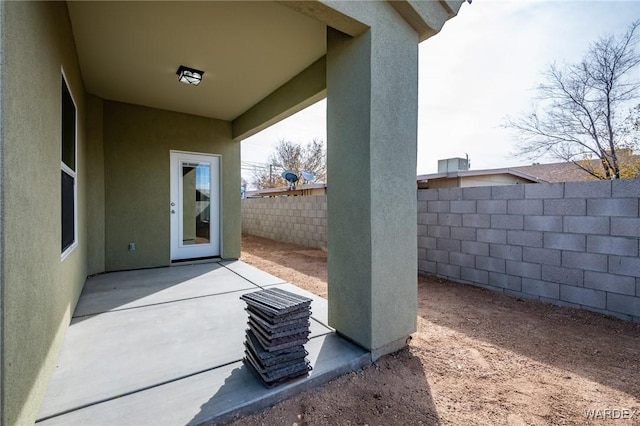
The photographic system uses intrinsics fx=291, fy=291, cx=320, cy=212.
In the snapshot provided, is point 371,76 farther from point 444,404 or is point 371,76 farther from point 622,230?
point 622,230

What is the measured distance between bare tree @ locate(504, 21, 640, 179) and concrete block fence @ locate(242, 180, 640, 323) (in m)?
7.64

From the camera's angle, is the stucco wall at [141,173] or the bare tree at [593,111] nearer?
the stucco wall at [141,173]

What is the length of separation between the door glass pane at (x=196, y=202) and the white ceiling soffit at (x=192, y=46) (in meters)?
1.40

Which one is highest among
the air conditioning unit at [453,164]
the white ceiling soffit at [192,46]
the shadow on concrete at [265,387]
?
the white ceiling soffit at [192,46]

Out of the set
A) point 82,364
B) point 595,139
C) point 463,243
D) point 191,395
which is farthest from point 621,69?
point 82,364

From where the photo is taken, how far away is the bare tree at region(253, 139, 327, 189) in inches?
810

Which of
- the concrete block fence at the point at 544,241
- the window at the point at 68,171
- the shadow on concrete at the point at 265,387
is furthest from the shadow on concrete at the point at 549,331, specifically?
the window at the point at 68,171

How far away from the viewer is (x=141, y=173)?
4.86m

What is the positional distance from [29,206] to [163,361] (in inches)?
50.0

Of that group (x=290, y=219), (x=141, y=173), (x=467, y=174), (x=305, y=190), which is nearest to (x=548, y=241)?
(x=467, y=174)

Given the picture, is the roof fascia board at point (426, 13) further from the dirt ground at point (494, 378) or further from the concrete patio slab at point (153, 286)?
the concrete patio slab at point (153, 286)

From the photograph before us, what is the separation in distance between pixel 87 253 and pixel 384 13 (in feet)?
16.1

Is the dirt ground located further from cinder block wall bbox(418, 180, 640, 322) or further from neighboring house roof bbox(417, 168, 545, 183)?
neighboring house roof bbox(417, 168, 545, 183)

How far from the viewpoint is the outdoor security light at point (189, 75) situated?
3.50 meters
